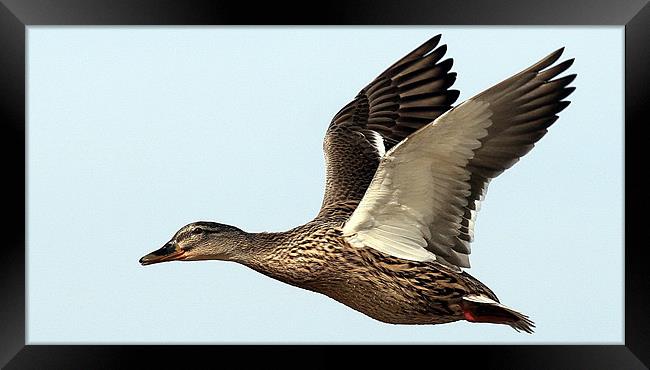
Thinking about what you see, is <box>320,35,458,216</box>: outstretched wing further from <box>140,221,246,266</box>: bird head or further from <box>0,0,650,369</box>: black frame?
<box>140,221,246,266</box>: bird head

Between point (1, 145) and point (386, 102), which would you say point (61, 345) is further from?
point (386, 102)

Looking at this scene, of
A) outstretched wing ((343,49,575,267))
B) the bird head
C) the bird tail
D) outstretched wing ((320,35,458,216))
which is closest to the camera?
outstretched wing ((343,49,575,267))

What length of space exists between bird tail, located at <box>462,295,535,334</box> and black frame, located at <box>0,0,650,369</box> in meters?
0.91

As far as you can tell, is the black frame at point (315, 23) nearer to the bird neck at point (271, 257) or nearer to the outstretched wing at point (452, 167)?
the bird neck at point (271, 257)

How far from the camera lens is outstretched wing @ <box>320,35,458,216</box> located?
6.61 metres

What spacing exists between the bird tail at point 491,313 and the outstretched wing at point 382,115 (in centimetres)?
114

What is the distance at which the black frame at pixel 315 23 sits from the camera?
20.2 feet

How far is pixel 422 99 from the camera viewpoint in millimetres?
6957

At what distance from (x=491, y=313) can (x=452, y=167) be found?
79cm

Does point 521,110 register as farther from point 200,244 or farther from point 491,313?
point 200,244

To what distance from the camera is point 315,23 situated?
6203mm

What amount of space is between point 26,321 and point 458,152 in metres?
2.91

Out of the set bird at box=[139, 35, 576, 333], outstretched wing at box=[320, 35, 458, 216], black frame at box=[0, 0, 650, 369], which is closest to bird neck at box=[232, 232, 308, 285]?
bird at box=[139, 35, 576, 333]

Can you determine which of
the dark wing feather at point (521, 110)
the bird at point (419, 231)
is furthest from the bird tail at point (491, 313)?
the dark wing feather at point (521, 110)
